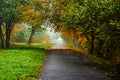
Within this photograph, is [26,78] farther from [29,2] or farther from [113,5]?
[29,2]

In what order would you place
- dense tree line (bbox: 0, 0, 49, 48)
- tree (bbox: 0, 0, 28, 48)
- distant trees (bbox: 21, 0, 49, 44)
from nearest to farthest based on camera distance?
tree (bbox: 0, 0, 28, 48) → dense tree line (bbox: 0, 0, 49, 48) → distant trees (bbox: 21, 0, 49, 44)

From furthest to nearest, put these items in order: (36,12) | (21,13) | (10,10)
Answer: (36,12) → (21,13) → (10,10)

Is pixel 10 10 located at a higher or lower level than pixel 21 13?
higher

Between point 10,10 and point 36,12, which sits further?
point 36,12

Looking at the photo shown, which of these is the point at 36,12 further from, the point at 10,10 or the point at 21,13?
the point at 10,10

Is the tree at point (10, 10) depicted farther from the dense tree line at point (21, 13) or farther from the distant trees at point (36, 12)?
the distant trees at point (36, 12)

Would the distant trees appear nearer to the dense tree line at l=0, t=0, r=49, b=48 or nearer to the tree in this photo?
the dense tree line at l=0, t=0, r=49, b=48

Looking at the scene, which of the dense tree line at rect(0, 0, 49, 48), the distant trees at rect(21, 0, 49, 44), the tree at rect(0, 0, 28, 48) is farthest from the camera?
the distant trees at rect(21, 0, 49, 44)

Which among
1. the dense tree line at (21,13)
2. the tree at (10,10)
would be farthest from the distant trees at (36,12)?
the tree at (10,10)

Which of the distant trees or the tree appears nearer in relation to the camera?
the tree

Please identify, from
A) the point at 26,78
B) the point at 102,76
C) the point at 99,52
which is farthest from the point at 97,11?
the point at 99,52

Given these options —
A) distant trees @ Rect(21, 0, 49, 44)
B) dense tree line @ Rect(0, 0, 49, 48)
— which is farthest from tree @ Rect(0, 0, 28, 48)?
distant trees @ Rect(21, 0, 49, 44)

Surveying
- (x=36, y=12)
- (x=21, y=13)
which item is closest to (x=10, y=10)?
(x=21, y=13)

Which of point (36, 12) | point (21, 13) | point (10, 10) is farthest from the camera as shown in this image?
point (36, 12)
